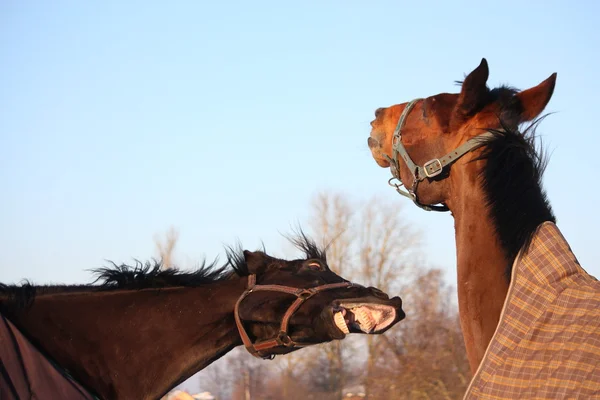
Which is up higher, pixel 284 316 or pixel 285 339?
pixel 284 316

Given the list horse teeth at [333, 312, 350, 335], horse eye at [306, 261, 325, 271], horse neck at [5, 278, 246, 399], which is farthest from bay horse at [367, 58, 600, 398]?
horse neck at [5, 278, 246, 399]

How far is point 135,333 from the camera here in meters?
4.63

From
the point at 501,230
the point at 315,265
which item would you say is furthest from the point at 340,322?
the point at 501,230

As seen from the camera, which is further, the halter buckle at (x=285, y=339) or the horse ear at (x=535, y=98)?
the halter buckle at (x=285, y=339)

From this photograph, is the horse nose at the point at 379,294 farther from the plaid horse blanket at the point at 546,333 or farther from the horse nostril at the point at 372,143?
the plaid horse blanket at the point at 546,333

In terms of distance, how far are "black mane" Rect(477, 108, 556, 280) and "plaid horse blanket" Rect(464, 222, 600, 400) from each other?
7cm

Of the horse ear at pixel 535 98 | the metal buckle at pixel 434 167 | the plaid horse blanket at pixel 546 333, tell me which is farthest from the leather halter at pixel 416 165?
the plaid horse blanket at pixel 546 333

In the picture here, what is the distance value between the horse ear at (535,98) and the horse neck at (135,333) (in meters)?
2.36

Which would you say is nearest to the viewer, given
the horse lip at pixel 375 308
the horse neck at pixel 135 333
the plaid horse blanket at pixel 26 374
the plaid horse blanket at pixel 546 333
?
the plaid horse blanket at pixel 546 333

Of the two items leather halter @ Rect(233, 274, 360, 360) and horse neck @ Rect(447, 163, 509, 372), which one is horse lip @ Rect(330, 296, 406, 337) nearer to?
leather halter @ Rect(233, 274, 360, 360)

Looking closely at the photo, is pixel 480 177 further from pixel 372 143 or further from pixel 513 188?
pixel 372 143

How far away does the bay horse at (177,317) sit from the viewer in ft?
14.6

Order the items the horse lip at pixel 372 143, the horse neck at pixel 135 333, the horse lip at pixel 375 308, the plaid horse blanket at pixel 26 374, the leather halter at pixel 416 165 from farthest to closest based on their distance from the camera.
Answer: the horse lip at pixel 375 308 → the horse neck at pixel 135 333 → the horse lip at pixel 372 143 → the plaid horse blanket at pixel 26 374 → the leather halter at pixel 416 165

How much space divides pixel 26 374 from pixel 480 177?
8.37 feet
